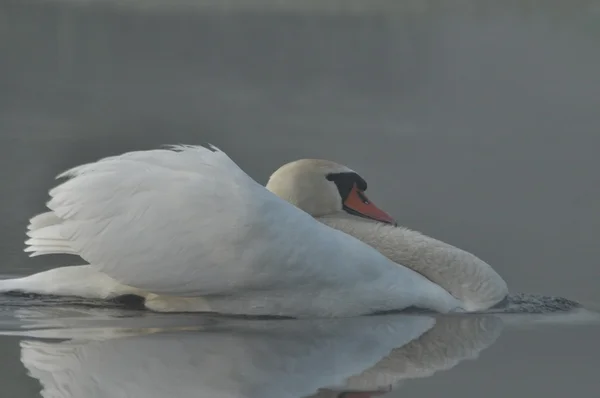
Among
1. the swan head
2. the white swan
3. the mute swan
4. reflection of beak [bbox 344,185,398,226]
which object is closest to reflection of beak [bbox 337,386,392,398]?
the white swan

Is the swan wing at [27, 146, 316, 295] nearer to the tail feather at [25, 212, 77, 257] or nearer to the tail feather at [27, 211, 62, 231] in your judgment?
the tail feather at [25, 212, 77, 257]

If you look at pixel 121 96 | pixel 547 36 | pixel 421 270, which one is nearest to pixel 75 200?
pixel 421 270

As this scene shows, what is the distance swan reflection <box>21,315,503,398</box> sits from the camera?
5.45m

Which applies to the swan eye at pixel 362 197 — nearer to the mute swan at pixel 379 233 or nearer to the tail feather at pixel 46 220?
the mute swan at pixel 379 233

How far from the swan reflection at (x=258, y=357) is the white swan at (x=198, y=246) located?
0.15 meters

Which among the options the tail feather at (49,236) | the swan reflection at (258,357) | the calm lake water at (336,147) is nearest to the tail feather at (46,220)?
the tail feather at (49,236)

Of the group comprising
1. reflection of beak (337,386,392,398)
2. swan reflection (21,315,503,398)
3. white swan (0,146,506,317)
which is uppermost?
white swan (0,146,506,317)

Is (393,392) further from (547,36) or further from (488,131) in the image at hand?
(547,36)

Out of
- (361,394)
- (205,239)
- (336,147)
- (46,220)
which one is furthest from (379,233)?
(336,147)

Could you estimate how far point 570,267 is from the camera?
909cm

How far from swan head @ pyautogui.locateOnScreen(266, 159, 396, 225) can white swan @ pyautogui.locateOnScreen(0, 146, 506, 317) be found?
3.20ft

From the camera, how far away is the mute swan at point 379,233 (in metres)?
8.04

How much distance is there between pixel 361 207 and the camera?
28.3ft

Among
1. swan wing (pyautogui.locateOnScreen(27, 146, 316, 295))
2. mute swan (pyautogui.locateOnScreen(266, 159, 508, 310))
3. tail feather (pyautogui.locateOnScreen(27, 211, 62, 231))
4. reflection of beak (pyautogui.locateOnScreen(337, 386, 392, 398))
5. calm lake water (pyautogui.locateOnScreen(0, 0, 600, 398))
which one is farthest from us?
mute swan (pyautogui.locateOnScreen(266, 159, 508, 310))
